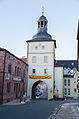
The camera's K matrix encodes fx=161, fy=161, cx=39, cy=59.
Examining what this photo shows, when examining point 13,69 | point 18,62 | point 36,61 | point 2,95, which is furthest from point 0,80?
point 36,61

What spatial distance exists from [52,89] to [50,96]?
1.73 metres

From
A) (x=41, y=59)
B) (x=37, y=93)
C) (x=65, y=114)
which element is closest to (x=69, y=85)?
(x=37, y=93)

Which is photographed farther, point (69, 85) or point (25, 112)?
point (69, 85)

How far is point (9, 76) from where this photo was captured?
26781 millimetres

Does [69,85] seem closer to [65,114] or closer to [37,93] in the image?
[37,93]

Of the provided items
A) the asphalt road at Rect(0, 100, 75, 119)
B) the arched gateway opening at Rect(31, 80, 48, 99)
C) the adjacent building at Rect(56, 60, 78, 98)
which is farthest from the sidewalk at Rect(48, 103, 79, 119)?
the adjacent building at Rect(56, 60, 78, 98)

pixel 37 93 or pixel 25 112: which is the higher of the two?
pixel 25 112

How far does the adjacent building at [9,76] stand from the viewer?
952 inches

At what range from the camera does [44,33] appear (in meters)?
41.6

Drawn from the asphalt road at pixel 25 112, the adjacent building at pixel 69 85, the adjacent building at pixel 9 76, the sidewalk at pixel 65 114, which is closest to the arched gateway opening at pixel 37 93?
the adjacent building at pixel 69 85

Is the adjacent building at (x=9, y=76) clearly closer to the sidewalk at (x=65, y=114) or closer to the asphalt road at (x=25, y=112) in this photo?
the asphalt road at (x=25, y=112)

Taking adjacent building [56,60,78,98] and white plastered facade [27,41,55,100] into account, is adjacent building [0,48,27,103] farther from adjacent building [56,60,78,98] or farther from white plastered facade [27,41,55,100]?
adjacent building [56,60,78,98]

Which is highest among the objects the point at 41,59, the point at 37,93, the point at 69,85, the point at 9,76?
the point at 41,59

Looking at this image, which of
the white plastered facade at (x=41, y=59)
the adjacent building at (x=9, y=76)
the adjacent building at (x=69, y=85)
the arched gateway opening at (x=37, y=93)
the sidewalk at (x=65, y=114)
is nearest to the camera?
the sidewalk at (x=65, y=114)
